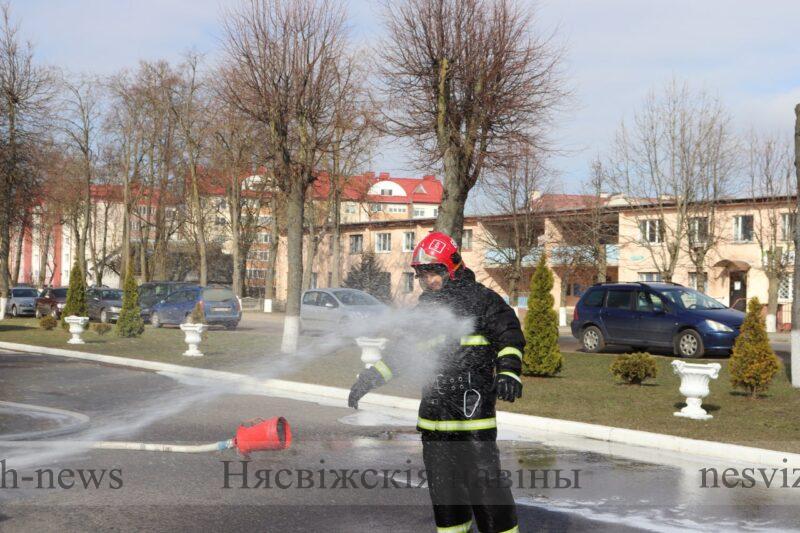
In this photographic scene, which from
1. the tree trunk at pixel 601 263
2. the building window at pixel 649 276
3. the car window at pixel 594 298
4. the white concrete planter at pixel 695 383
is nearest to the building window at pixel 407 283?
the tree trunk at pixel 601 263

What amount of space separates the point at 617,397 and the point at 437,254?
932cm

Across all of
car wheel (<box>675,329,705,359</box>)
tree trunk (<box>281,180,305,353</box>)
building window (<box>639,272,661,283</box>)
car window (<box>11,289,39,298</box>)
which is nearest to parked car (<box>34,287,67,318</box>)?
car window (<box>11,289,39,298</box>)

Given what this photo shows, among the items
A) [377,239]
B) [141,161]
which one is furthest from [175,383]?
[377,239]

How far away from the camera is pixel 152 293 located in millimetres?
37812

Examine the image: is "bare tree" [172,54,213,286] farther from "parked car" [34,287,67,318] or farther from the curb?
the curb

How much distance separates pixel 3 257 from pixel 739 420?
126ft

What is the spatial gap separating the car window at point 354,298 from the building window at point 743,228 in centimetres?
2298

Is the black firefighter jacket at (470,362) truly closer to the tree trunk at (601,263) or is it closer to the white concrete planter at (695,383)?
the white concrete planter at (695,383)

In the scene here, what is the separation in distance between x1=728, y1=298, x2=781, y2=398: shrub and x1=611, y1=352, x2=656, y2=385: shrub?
5.72ft

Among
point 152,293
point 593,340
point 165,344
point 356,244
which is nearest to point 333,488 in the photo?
point 593,340

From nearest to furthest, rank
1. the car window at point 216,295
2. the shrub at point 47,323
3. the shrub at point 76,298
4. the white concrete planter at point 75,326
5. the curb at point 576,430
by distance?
the curb at point 576,430 → the white concrete planter at point 75,326 → the shrub at point 76,298 → the shrub at point 47,323 → the car window at point 216,295

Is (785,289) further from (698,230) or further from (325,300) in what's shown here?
(325,300)

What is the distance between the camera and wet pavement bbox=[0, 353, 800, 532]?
6.26 metres

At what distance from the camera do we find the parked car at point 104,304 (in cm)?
3834
